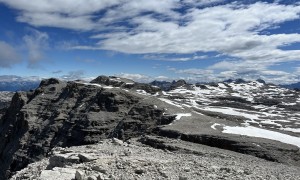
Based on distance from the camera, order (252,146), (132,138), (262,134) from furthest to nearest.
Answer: (262,134)
(132,138)
(252,146)

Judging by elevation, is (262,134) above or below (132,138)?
above

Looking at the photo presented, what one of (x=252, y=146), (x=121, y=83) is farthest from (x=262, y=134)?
(x=121, y=83)

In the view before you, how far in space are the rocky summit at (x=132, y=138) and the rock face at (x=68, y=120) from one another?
0.27m

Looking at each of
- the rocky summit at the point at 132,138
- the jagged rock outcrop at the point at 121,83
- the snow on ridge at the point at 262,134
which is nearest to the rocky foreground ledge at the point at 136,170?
the rocky summit at the point at 132,138

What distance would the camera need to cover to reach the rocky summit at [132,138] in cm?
3174

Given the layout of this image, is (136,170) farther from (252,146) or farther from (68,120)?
(68,120)

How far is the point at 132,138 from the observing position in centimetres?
5838

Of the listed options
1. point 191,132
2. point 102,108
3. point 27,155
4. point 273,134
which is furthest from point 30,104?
point 273,134

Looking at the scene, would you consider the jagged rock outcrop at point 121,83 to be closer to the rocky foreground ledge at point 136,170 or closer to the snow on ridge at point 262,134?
the snow on ridge at point 262,134

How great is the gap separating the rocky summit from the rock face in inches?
10.6

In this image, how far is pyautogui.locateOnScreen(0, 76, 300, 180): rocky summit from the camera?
Result: 104 ft

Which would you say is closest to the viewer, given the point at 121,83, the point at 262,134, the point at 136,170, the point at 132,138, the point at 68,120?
the point at 136,170

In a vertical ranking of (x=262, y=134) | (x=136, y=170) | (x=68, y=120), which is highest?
(x=136, y=170)

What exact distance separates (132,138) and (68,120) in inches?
1826
